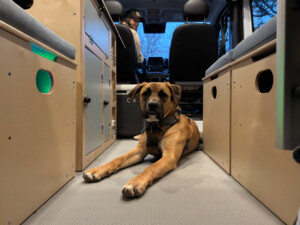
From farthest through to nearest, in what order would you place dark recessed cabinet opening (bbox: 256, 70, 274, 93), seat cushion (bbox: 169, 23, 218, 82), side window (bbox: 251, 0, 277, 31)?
seat cushion (bbox: 169, 23, 218, 82) → side window (bbox: 251, 0, 277, 31) → dark recessed cabinet opening (bbox: 256, 70, 274, 93)

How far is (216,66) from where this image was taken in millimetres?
1832

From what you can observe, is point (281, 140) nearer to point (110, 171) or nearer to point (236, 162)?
point (236, 162)

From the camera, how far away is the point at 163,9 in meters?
4.51

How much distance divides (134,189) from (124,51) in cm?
274

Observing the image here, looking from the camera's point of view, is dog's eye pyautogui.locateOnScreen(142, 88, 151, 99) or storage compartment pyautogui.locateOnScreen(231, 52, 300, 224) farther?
dog's eye pyautogui.locateOnScreen(142, 88, 151, 99)

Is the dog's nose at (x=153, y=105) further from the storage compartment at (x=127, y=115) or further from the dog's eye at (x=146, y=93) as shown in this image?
the storage compartment at (x=127, y=115)

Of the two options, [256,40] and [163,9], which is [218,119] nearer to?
[256,40]

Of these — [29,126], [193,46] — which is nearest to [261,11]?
[193,46]

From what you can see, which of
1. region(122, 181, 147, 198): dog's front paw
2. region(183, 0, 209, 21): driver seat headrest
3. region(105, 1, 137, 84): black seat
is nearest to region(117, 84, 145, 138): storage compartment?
region(105, 1, 137, 84): black seat

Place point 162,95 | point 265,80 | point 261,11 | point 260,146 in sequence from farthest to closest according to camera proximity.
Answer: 1. point 261,11
2. point 162,95
3. point 265,80
4. point 260,146

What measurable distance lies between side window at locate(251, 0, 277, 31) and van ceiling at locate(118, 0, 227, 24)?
2.99ft

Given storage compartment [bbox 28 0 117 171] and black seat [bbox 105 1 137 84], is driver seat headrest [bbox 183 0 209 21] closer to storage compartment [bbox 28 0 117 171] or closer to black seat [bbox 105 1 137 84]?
black seat [bbox 105 1 137 84]

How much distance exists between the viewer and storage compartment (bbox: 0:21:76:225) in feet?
2.53

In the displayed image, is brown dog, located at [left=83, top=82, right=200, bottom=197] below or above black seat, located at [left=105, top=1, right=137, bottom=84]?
below
